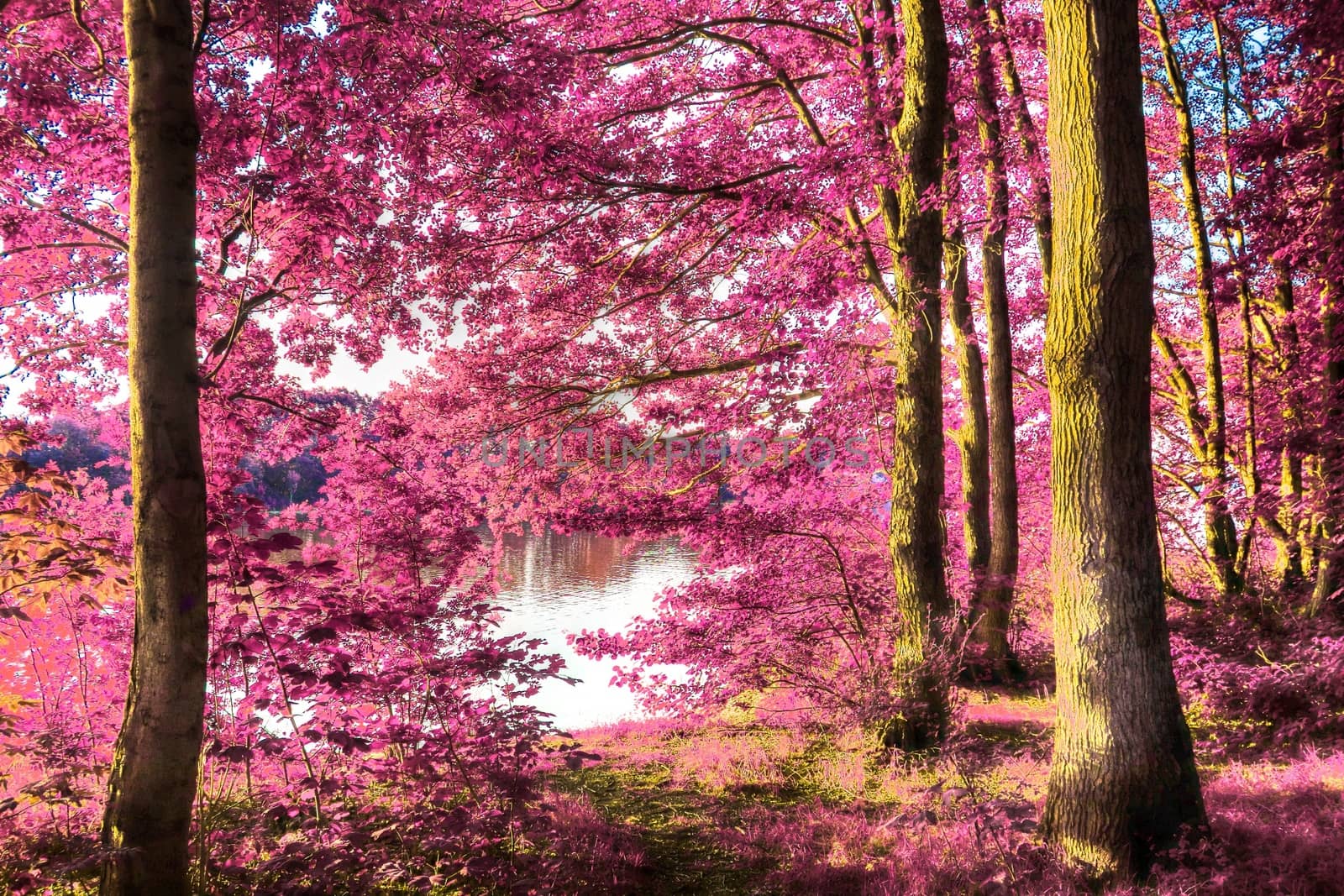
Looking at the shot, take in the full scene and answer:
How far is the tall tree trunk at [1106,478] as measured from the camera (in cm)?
348

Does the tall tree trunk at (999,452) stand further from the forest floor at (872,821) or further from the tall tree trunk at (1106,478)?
the tall tree trunk at (1106,478)

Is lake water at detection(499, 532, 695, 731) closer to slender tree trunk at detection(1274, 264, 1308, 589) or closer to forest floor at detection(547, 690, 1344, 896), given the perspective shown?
forest floor at detection(547, 690, 1344, 896)

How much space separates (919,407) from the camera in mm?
6242

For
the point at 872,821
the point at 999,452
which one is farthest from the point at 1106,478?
the point at 999,452


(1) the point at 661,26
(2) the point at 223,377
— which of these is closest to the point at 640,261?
(1) the point at 661,26

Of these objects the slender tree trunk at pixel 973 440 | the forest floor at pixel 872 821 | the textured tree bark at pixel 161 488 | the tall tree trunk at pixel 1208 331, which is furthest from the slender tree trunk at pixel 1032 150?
the textured tree bark at pixel 161 488

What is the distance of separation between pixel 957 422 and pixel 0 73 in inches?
430

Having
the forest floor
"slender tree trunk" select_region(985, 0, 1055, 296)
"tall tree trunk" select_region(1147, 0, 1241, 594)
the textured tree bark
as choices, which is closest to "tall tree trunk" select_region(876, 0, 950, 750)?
the forest floor

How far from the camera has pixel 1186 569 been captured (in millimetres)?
9594

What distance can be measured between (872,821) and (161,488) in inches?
172

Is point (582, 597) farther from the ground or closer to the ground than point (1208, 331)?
closer to the ground

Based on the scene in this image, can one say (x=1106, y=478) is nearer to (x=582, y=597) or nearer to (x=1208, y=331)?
(x=1208, y=331)

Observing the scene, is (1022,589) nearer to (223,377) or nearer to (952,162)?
(952,162)

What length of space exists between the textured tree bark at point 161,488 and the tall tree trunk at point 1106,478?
397 cm
